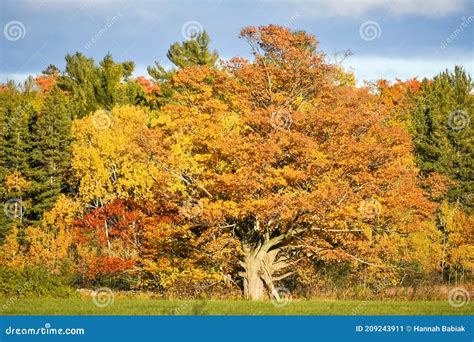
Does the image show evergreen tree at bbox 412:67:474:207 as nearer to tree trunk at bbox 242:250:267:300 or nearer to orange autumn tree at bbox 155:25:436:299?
orange autumn tree at bbox 155:25:436:299

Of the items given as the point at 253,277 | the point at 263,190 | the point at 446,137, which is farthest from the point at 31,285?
the point at 446,137

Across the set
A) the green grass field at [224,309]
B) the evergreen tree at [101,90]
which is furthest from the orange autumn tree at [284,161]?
the evergreen tree at [101,90]

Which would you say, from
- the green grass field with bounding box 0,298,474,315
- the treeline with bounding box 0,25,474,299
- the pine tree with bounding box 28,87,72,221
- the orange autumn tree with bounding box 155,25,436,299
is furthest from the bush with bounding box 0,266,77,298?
the pine tree with bounding box 28,87,72,221

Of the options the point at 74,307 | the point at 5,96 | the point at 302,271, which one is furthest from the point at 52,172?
the point at 74,307

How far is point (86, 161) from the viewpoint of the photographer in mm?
38469

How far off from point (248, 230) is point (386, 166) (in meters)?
5.26

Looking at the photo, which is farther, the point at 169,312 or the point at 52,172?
the point at 52,172

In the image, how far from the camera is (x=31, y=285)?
22516 mm

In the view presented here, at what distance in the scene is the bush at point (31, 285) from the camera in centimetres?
2222

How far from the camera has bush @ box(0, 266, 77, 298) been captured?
2222cm

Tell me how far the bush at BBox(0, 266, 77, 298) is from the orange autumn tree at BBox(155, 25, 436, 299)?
5.00m

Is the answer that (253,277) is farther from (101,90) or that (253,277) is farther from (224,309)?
(101,90)

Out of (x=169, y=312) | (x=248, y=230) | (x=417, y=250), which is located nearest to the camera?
(x=169, y=312)
